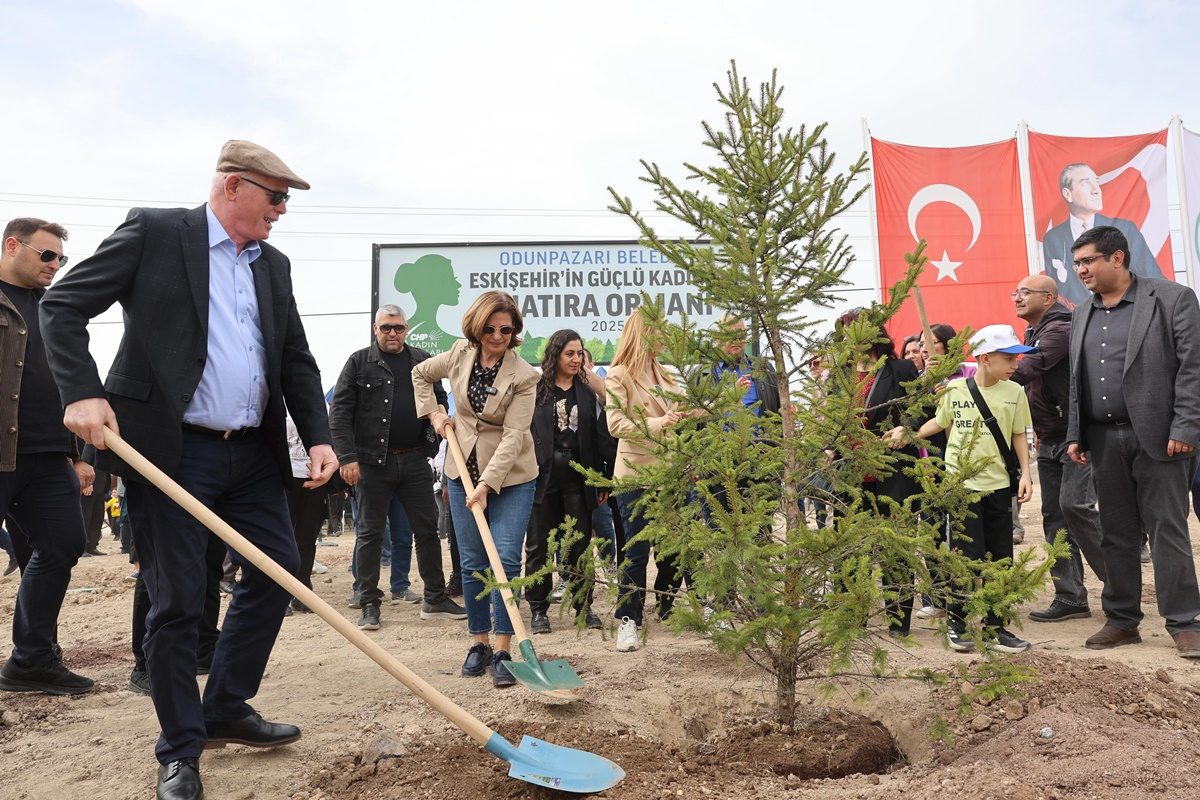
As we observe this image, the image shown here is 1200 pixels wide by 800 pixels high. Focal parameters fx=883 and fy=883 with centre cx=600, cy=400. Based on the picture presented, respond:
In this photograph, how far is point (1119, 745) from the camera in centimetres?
272

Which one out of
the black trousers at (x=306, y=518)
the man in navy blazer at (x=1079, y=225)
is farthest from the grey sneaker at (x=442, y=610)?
the man in navy blazer at (x=1079, y=225)

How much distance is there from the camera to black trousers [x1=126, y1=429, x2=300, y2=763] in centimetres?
285

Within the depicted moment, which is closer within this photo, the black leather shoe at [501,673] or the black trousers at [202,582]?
the black trousers at [202,582]

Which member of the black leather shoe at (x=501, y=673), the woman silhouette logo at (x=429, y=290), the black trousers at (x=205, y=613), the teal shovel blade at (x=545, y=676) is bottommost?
the black leather shoe at (x=501, y=673)

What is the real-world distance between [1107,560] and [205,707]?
4575mm

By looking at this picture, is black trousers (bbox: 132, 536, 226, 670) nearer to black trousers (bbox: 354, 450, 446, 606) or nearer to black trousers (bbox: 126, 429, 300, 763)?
black trousers (bbox: 126, 429, 300, 763)

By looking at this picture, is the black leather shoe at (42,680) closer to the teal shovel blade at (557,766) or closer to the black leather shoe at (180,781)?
the black leather shoe at (180,781)

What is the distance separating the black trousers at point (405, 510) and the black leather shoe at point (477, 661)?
1806 millimetres

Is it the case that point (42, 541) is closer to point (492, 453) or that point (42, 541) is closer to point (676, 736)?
point (492, 453)

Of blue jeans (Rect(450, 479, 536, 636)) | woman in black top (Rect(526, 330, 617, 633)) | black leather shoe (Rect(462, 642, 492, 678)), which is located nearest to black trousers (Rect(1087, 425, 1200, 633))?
woman in black top (Rect(526, 330, 617, 633))

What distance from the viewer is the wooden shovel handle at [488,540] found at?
13.6 ft

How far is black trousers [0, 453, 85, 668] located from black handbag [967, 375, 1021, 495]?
16.2ft

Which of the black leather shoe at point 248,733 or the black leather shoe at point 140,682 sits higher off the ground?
the black leather shoe at point 248,733

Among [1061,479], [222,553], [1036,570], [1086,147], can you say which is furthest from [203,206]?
[1086,147]
